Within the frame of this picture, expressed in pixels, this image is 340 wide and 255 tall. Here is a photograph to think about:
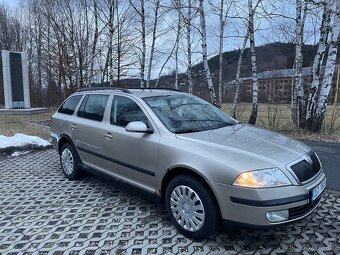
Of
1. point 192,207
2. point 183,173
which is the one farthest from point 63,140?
point 192,207

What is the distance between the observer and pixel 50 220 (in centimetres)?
386

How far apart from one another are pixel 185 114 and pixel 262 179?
61.9 inches

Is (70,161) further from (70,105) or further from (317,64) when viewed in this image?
(317,64)

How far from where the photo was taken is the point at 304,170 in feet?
10.1

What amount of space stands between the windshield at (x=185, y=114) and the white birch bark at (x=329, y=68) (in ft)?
20.3

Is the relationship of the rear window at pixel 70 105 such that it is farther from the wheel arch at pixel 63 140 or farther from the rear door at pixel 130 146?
the rear door at pixel 130 146

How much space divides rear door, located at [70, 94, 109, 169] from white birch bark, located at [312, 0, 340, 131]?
24.0ft

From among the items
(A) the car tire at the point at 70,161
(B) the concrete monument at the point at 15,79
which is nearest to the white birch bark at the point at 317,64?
(A) the car tire at the point at 70,161

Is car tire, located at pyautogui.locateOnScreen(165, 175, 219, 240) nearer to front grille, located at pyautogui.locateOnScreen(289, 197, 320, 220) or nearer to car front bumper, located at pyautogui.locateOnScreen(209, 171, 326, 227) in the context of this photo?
car front bumper, located at pyautogui.locateOnScreen(209, 171, 326, 227)

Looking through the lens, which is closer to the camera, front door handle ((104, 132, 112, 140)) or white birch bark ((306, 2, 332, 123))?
front door handle ((104, 132, 112, 140))

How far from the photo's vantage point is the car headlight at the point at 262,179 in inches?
110

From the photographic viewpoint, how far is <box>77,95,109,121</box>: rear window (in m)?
4.68

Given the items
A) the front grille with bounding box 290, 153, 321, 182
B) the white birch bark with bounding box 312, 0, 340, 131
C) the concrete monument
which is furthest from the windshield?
the concrete monument

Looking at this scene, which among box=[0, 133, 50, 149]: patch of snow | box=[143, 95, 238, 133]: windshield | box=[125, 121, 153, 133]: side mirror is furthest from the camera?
box=[0, 133, 50, 149]: patch of snow
